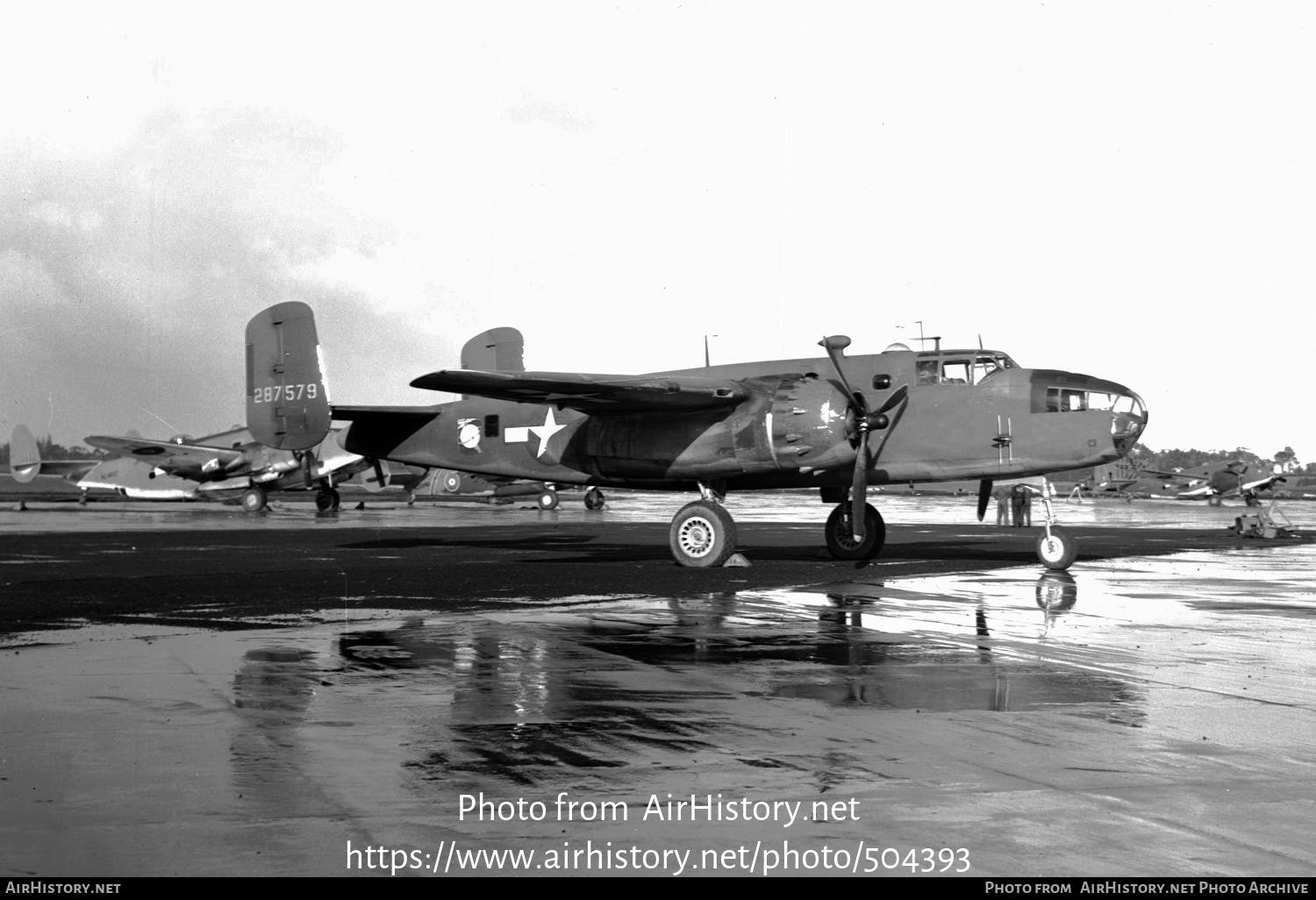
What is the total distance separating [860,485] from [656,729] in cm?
1377

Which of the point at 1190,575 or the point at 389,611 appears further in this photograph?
the point at 1190,575

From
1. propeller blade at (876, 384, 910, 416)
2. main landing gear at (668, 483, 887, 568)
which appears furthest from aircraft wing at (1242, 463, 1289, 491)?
main landing gear at (668, 483, 887, 568)

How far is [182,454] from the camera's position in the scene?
53125 mm

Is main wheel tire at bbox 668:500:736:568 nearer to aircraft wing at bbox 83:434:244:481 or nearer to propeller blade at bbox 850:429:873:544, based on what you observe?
propeller blade at bbox 850:429:873:544

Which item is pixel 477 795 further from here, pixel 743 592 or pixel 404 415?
pixel 404 415

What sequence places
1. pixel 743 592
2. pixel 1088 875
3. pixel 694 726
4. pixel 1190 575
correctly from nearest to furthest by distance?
pixel 1088 875 → pixel 694 726 → pixel 743 592 → pixel 1190 575

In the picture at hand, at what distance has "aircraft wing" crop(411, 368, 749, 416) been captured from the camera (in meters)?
19.2

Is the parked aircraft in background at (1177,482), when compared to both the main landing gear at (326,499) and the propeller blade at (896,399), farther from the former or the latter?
the propeller blade at (896,399)

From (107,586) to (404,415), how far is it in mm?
9681

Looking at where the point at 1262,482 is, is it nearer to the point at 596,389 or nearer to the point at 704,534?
the point at 704,534

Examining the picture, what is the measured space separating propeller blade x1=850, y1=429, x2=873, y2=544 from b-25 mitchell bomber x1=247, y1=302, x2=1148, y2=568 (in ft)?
0.07

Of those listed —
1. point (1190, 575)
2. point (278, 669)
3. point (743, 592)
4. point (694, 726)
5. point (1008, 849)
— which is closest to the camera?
point (1008, 849)

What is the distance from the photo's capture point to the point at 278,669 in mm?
9594

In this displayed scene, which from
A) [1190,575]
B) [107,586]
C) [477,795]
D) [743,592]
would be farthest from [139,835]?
[1190,575]
